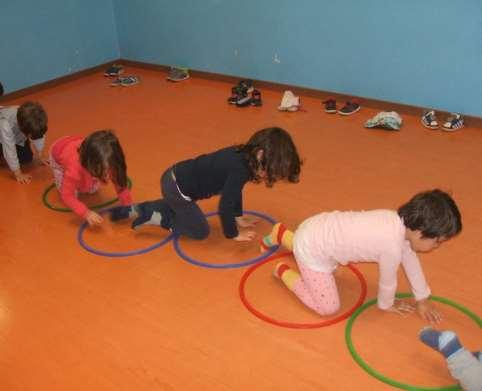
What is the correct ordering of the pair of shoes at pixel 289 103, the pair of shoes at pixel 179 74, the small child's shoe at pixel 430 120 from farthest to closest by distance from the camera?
the pair of shoes at pixel 179 74, the pair of shoes at pixel 289 103, the small child's shoe at pixel 430 120

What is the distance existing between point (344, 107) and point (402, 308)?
8.87ft

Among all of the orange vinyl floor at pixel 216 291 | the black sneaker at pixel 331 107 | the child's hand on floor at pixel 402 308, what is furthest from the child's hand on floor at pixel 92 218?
the black sneaker at pixel 331 107

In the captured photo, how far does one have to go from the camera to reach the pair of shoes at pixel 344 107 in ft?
15.5

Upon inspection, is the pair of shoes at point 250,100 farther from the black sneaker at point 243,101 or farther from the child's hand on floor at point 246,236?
the child's hand on floor at point 246,236

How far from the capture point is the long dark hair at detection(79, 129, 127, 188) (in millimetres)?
2930

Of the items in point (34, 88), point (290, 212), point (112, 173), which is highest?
point (112, 173)

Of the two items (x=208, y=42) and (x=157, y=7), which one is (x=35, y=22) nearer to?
(x=157, y=7)

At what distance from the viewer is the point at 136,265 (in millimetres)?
2889

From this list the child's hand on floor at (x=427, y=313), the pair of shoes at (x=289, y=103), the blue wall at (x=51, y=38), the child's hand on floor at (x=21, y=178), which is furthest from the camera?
the blue wall at (x=51, y=38)

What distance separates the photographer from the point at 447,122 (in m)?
4.22

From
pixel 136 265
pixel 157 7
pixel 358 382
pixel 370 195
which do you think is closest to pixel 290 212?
pixel 370 195

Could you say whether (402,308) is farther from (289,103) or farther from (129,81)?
(129,81)

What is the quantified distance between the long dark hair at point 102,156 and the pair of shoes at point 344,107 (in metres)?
2.36

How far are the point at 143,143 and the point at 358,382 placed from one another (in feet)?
9.87
